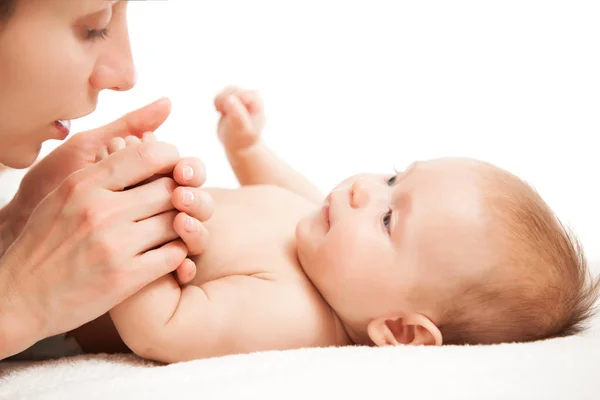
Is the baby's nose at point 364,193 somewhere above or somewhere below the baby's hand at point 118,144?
below

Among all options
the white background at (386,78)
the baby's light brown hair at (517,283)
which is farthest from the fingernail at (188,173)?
the white background at (386,78)

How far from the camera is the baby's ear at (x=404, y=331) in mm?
1165

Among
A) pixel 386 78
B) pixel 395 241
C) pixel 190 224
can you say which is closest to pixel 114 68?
pixel 190 224

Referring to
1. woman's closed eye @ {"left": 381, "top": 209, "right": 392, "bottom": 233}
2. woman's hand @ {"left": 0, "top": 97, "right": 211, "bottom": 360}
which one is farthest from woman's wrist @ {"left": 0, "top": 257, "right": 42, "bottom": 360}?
woman's closed eye @ {"left": 381, "top": 209, "right": 392, "bottom": 233}

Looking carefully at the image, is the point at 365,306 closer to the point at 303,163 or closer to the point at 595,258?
the point at 595,258

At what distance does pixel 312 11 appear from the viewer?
7.88ft

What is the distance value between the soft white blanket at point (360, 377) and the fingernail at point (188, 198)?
0.26 metres

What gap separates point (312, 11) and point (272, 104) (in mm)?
343

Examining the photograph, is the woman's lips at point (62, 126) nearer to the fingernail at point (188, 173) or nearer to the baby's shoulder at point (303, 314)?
the fingernail at point (188, 173)

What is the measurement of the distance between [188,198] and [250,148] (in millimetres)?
625

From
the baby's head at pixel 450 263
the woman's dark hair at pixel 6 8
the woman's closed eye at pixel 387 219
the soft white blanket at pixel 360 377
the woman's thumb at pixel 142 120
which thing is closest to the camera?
the soft white blanket at pixel 360 377

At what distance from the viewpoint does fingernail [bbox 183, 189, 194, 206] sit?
1117 millimetres

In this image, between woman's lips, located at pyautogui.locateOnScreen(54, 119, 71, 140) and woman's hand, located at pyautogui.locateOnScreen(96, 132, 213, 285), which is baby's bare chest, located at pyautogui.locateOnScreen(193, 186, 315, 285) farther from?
woman's lips, located at pyautogui.locateOnScreen(54, 119, 71, 140)

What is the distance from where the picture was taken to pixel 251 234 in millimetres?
1314
